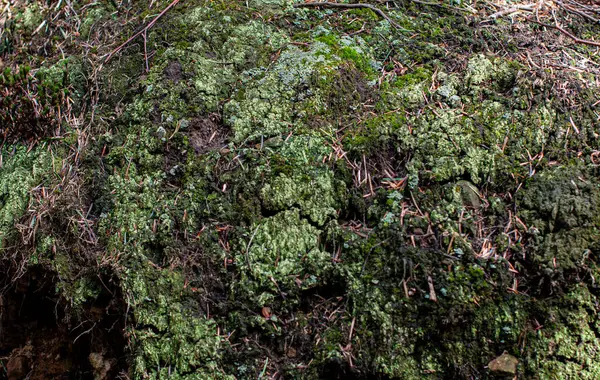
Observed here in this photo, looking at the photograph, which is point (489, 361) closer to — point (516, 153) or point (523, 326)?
point (523, 326)

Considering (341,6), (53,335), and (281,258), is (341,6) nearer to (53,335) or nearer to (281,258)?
(281,258)

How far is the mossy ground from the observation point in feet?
7.96

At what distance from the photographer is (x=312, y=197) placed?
2.77 meters

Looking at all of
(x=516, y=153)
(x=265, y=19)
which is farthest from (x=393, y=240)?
(x=265, y=19)

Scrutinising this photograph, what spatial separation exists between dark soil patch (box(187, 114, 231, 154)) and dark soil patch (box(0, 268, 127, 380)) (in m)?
1.00

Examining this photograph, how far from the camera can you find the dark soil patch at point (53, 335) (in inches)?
108

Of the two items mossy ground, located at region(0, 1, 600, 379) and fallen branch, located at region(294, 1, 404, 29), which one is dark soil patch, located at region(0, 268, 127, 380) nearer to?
mossy ground, located at region(0, 1, 600, 379)

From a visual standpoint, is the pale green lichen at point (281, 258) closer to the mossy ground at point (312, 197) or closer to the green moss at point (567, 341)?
the mossy ground at point (312, 197)

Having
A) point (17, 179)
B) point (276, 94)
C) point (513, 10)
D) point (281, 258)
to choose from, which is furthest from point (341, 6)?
point (17, 179)

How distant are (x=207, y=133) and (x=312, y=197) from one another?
2.75 feet

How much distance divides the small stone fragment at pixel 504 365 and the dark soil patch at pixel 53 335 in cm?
198

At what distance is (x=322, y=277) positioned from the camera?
257 centimetres

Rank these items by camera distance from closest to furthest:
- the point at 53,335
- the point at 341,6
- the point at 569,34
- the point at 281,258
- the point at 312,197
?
the point at 281,258 < the point at 312,197 < the point at 53,335 < the point at 569,34 < the point at 341,6

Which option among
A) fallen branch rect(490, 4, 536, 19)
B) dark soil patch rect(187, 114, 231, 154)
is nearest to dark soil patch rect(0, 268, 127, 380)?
dark soil patch rect(187, 114, 231, 154)
